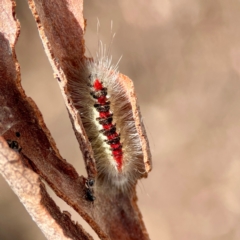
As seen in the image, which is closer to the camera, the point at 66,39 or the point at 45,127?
the point at 45,127

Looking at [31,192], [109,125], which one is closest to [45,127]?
[31,192]

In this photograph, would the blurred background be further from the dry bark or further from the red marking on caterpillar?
the dry bark

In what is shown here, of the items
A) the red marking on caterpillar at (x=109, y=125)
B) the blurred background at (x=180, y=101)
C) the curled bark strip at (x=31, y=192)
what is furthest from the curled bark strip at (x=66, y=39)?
the blurred background at (x=180, y=101)

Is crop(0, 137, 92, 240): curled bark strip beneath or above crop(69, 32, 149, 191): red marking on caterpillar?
beneath

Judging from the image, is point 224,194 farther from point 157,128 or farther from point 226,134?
point 157,128

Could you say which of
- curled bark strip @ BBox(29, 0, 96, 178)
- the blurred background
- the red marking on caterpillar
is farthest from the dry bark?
the blurred background

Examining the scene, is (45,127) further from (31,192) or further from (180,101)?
(180,101)

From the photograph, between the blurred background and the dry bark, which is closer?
the dry bark

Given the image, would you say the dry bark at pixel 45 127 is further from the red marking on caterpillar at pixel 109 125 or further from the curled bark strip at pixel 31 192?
the red marking on caterpillar at pixel 109 125
